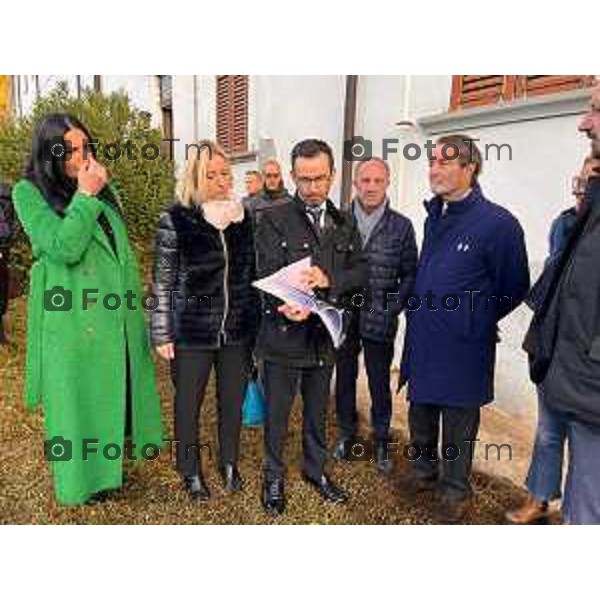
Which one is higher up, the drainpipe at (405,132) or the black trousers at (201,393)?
the drainpipe at (405,132)

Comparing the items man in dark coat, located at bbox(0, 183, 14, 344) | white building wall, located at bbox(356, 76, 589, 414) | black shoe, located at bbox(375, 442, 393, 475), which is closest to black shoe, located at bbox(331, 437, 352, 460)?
black shoe, located at bbox(375, 442, 393, 475)

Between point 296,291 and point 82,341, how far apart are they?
3.24 feet

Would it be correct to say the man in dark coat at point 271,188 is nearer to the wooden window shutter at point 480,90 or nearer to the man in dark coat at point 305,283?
the wooden window shutter at point 480,90

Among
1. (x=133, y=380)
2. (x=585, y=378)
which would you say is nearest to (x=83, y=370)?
(x=133, y=380)

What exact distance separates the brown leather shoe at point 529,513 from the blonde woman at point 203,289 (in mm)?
1455

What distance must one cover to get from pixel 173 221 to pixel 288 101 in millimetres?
2656

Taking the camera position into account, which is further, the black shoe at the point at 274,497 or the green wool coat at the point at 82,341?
the black shoe at the point at 274,497

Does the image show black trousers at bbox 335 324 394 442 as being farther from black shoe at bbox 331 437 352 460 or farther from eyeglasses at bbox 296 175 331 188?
eyeglasses at bbox 296 175 331 188

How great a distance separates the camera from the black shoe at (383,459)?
3.58 metres

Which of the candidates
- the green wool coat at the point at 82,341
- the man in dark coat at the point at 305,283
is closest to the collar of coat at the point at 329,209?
the man in dark coat at the point at 305,283

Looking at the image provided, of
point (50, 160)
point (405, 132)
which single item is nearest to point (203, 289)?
point (50, 160)

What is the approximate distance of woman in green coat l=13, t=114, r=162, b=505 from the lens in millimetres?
2658

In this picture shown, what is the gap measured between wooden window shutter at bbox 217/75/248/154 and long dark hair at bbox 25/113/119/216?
3592mm
